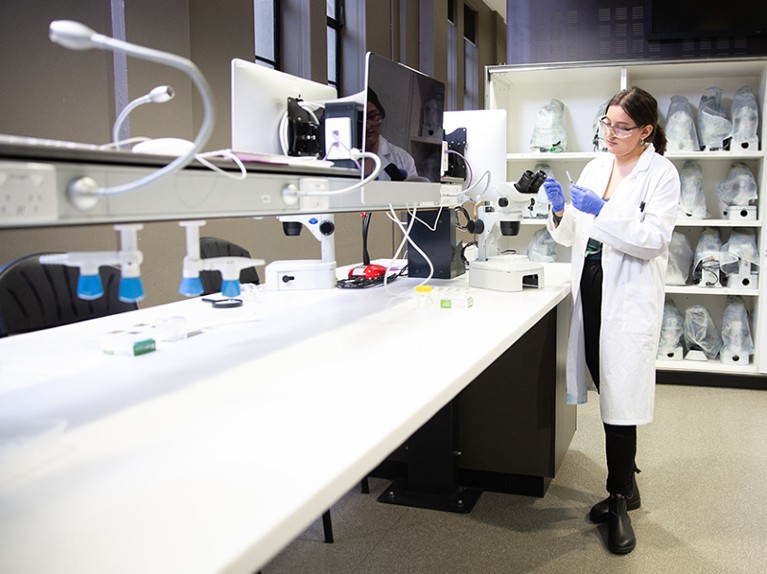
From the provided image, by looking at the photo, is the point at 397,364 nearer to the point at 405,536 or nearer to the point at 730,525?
the point at 405,536

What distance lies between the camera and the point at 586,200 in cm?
235

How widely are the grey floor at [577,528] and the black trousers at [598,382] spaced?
0.20m

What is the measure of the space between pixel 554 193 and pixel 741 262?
2127 mm

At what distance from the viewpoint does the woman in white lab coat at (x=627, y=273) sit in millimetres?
2344

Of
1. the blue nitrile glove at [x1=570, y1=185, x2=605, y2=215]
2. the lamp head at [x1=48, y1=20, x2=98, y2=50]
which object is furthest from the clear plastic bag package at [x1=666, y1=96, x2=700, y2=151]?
the lamp head at [x1=48, y1=20, x2=98, y2=50]

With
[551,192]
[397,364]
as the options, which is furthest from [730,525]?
[397,364]

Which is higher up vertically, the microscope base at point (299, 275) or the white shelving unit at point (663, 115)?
the white shelving unit at point (663, 115)

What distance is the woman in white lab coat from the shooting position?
234 cm

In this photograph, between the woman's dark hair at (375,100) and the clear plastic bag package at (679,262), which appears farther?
the clear plastic bag package at (679,262)

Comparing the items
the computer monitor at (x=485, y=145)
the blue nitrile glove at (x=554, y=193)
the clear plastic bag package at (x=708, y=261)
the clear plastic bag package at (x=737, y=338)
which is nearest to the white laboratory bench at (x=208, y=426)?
the blue nitrile glove at (x=554, y=193)

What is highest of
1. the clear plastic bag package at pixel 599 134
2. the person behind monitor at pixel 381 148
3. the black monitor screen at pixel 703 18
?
the black monitor screen at pixel 703 18

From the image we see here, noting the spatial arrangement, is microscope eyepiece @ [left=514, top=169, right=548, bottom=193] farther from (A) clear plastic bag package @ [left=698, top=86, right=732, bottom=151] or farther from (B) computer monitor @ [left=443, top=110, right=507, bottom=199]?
(A) clear plastic bag package @ [left=698, top=86, right=732, bottom=151]

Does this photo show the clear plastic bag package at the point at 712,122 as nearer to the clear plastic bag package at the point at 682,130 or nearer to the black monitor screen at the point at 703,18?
the clear plastic bag package at the point at 682,130

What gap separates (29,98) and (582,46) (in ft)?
10.5
